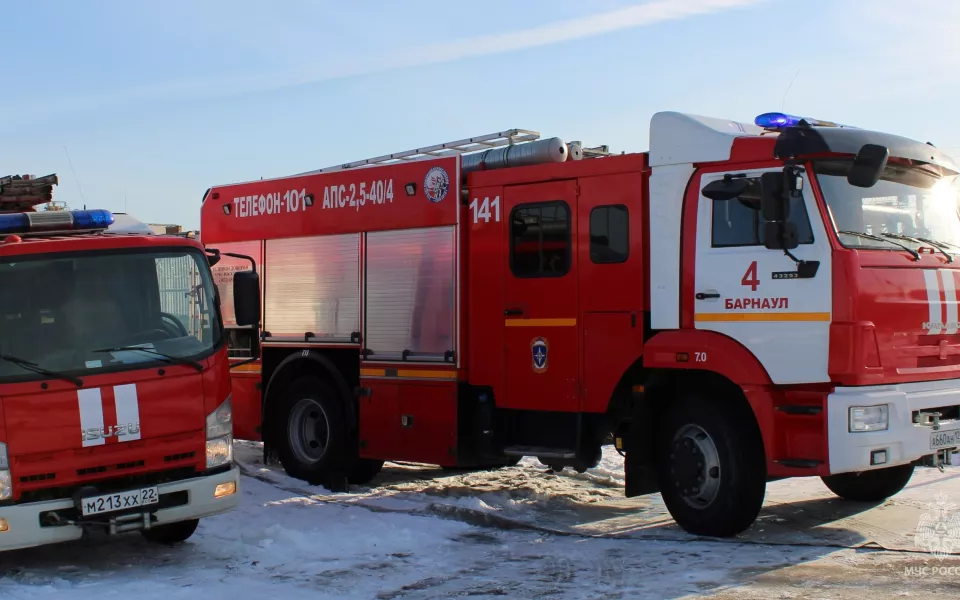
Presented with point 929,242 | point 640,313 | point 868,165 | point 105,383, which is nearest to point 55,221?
point 105,383

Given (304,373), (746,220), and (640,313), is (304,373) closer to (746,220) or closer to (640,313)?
(640,313)

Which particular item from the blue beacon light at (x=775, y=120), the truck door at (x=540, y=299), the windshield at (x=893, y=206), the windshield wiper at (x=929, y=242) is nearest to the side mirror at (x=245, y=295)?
the truck door at (x=540, y=299)

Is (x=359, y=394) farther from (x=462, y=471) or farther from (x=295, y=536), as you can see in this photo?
(x=295, y=536)

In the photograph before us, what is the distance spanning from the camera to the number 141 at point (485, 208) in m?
9.73

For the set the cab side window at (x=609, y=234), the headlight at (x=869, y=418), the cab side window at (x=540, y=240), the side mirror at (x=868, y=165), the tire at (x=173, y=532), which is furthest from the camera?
the cab side window at (x=540, y=240)

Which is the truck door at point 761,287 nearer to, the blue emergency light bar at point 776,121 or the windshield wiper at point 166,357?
the blue emergency light bar at point 776,121

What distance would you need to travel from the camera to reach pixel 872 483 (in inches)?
361

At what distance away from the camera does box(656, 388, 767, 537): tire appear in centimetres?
784

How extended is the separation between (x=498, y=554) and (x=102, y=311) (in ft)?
11.0

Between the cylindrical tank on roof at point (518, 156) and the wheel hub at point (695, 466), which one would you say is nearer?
the wheel hub at point (695, 466)

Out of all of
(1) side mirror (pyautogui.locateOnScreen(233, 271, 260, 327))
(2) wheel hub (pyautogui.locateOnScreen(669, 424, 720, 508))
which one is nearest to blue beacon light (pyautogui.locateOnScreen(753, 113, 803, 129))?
(2) wheel hub (pyautogui.locateOnScreen(669, 424, 720, 508))

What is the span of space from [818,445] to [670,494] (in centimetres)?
133

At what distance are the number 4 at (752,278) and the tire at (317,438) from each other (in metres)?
4.71

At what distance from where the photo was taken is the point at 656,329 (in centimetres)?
841
